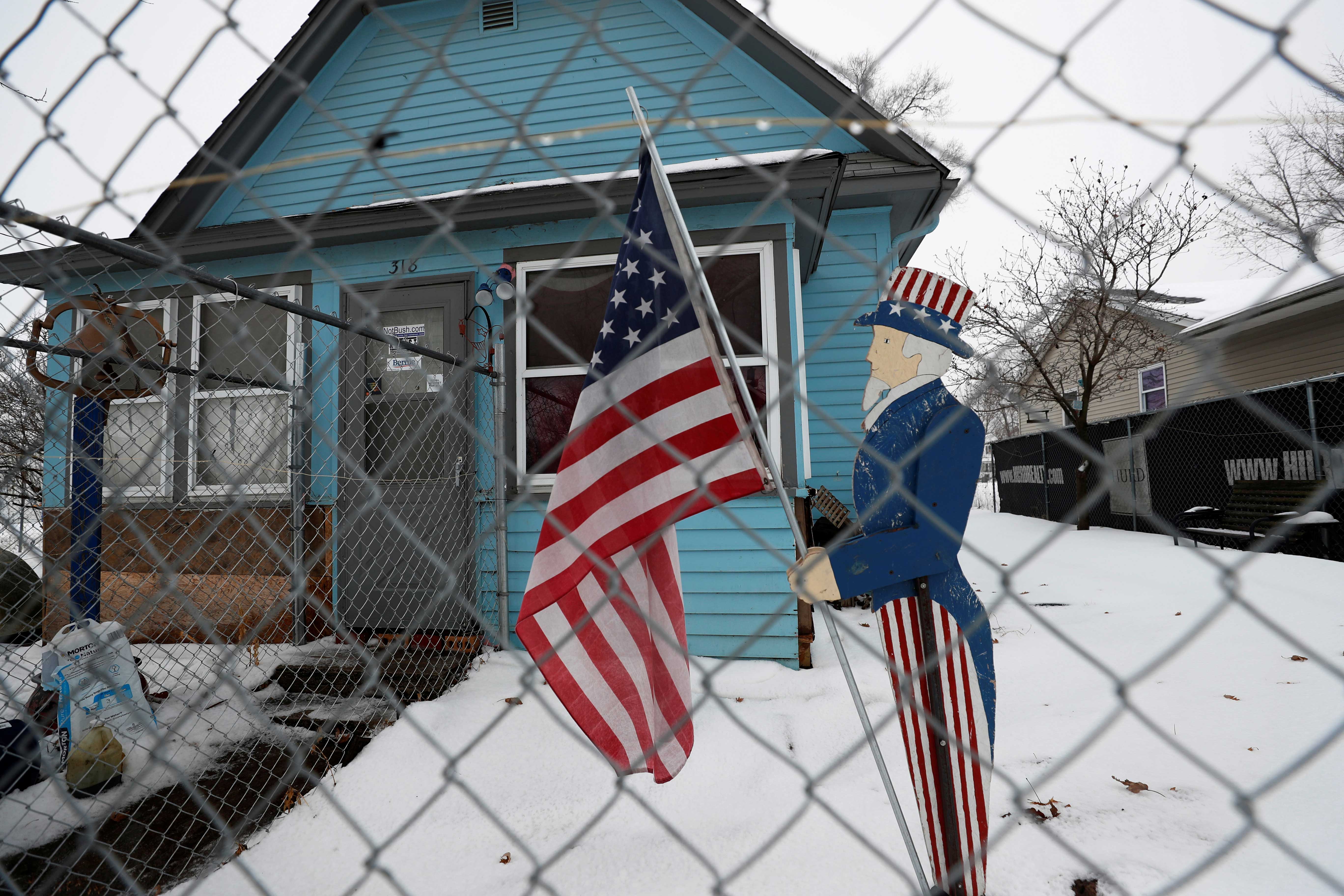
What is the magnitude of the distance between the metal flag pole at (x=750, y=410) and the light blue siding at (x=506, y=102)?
13.8ft

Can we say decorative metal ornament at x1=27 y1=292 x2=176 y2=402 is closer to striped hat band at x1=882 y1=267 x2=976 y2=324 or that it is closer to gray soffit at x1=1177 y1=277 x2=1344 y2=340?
striped hat band at x1=882 y1=267 x2=976 y2=324

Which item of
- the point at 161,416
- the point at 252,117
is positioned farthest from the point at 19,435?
the point at 252,117

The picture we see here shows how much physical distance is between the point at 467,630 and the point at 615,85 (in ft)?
15.5

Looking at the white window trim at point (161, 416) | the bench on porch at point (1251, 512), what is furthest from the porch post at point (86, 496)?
the bench on porch at point (1251, 512)

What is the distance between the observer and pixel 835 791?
234 centimetres

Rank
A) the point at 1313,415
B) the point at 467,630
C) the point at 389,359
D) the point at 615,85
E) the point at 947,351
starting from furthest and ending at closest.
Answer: the point at 1313,415 → the point at 615,85 → the point at 389,359 → the point at 467,630 → the point at 947,351

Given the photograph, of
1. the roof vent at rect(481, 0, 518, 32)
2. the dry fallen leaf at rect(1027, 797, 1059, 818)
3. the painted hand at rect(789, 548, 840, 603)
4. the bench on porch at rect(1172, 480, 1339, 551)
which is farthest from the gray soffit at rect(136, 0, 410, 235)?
the bench on porch at rect(1172, 480, 1339, 551)

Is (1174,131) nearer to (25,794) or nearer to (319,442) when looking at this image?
(25,794)

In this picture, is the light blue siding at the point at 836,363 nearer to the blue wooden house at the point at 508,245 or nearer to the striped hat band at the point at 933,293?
the blue wooden house at the point at 508,245

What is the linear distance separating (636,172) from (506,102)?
5.11 feet

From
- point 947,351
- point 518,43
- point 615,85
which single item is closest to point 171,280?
point 518,43

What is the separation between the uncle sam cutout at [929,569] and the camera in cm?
123

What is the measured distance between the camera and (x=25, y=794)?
271cm

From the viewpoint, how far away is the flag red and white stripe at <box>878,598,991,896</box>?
1.28 m
